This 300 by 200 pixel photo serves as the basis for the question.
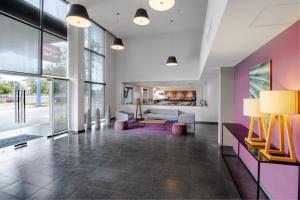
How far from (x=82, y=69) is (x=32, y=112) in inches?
108

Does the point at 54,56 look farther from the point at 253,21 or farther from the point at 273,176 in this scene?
the point at 273,176

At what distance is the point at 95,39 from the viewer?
26.9ft

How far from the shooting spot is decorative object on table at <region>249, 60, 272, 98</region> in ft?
7.92

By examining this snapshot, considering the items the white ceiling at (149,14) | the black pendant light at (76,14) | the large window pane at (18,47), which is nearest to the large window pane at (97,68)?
the white ceiling at (149,14)

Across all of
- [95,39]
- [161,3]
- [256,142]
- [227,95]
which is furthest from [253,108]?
[95,39]

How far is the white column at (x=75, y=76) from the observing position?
6324 millimetres

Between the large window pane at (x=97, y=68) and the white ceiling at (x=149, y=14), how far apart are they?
175 centimetres

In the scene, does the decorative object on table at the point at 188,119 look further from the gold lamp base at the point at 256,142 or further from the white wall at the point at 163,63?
the gold lamp base at the point at 256,142

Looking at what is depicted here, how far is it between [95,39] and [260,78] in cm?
786

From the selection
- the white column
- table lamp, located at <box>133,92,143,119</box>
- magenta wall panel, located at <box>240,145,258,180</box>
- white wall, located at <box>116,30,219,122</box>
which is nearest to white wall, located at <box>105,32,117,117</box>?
white wall, located at <box>116,30,219,122</box>

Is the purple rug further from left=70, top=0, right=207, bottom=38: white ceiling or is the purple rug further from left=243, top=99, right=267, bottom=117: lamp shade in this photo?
left=70, top=0, right=207, bottom=38: white ceiling

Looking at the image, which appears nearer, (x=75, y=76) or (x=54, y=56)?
(x=54, y=56)

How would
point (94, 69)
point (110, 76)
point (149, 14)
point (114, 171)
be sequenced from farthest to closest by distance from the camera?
point (110, 76) → point (94, 69) → point (149, 14) → point (114, 171)

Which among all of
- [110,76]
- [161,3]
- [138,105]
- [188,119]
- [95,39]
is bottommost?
[188,119]
